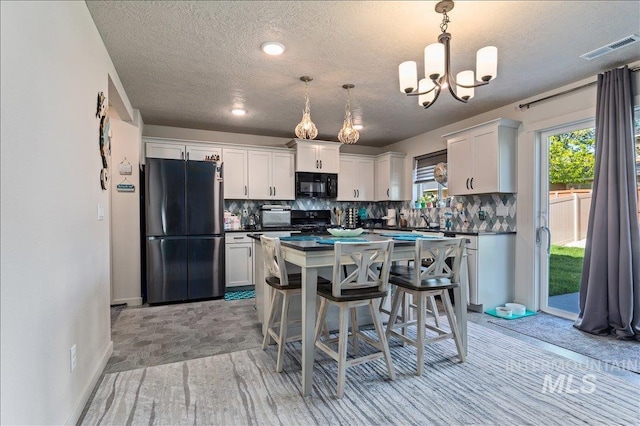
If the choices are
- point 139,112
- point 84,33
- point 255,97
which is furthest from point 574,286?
point 139,112

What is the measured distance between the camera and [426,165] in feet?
18.7

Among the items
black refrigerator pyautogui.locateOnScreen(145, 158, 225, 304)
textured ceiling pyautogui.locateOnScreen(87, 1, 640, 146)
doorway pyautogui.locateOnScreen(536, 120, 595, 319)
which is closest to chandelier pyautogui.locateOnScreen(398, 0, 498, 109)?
textured ceiling pyautogui.locateOnScreen(87, 1, 640, 146)

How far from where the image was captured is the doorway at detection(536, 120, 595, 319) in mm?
3594

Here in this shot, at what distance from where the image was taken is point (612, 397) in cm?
208

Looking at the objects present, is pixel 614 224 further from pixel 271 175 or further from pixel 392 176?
pixel 271 175

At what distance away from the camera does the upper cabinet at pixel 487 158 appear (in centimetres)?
404

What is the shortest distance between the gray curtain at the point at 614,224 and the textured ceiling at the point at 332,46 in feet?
1.28

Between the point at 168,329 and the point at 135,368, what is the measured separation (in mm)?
875

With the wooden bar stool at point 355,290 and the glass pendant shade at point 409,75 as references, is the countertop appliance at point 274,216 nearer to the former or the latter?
the wooden bar stool at point 355,290

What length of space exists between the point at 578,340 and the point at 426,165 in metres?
3.33

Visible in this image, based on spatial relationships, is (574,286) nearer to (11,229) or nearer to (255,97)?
(255,97)

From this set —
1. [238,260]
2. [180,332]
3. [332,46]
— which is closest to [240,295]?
[238,260]

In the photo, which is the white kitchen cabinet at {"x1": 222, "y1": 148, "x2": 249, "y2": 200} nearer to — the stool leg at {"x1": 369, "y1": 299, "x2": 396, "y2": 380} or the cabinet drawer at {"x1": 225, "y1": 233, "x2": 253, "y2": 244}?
the cabinet drawer at {"x1": 225, "y1": 233, "x2": 253, "y2": 244}

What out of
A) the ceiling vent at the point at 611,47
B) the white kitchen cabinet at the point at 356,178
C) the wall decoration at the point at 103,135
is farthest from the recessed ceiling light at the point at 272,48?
the white kitchen cabinet at the point at 356,178
